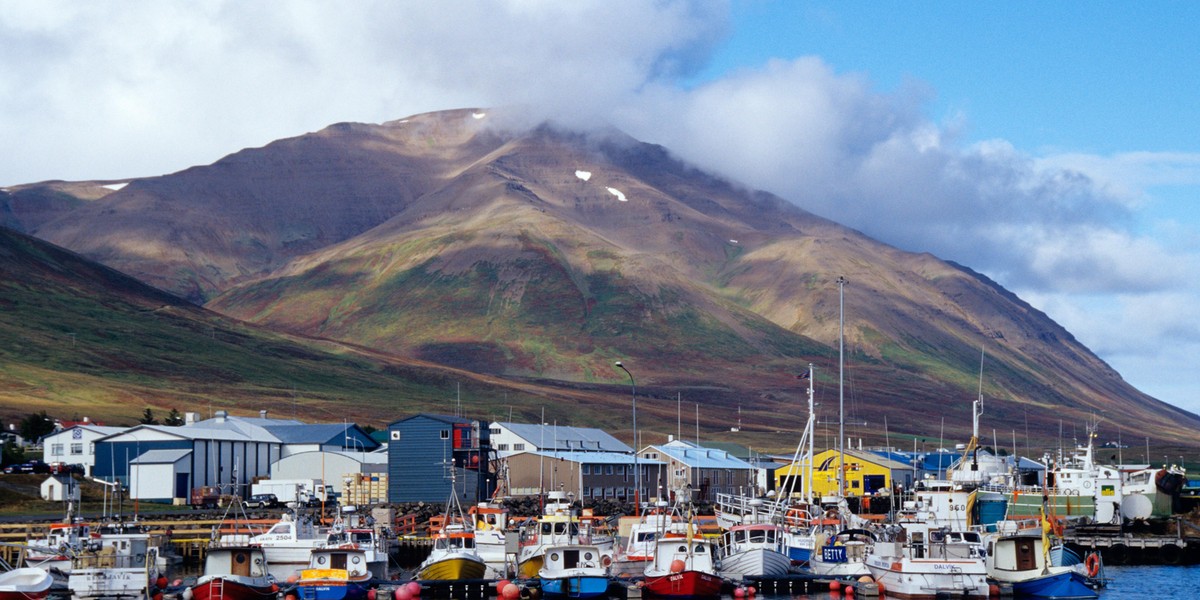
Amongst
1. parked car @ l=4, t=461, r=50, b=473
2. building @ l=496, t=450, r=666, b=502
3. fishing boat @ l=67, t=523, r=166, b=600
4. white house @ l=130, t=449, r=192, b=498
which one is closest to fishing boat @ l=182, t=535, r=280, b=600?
fishing boat @ l=67, t=523, r=166, b=600

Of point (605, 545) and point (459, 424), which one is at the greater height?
point (459, 424)

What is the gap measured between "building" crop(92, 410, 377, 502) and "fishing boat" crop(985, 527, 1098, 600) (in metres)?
51.0

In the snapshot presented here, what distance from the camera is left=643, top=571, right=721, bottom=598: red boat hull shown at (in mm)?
55594

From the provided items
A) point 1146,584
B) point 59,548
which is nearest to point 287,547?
point 59,548

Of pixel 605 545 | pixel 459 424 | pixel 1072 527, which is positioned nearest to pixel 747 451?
pixel 459 424

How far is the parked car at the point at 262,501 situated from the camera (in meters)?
95.2

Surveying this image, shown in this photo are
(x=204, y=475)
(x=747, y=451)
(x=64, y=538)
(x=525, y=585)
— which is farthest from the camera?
(x=747, y=451)

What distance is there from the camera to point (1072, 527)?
83.6 meters

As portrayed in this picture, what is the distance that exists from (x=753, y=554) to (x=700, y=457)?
67800mm

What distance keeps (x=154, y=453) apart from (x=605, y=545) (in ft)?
161

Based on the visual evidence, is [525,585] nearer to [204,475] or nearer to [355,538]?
[355,538]

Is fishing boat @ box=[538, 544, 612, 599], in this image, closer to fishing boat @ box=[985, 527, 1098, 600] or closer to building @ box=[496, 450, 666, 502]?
fishing boat @ box=[985, 527, 1098, 600]

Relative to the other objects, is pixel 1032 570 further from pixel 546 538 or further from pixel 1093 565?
pixel 546 538

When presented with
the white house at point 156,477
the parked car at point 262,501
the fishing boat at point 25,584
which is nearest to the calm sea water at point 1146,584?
the fishing boat at point 25,584
